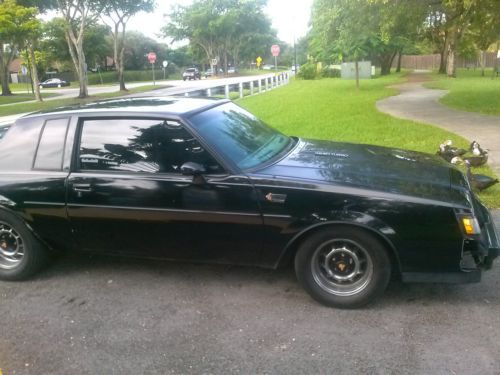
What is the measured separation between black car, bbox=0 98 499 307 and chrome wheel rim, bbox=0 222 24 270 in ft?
0.04

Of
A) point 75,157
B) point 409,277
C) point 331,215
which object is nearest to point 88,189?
point 75,157

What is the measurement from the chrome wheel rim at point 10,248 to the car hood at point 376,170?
7.18 ft

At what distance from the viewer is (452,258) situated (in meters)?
3.42

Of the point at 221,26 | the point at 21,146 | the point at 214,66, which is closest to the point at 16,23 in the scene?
the point at 21,146

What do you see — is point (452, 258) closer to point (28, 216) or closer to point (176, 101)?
point (176, 101)

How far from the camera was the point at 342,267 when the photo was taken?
3.64m

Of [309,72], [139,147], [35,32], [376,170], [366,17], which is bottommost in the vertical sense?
[376,170]

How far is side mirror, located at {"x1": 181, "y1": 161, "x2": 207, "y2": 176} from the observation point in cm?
369

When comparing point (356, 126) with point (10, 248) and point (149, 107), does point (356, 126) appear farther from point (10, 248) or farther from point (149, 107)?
point (10, 248)

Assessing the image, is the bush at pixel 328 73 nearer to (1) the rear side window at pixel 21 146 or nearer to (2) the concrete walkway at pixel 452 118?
(2) the concrete walkway at pixel 452 118

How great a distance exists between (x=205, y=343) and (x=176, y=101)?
7.22 ft

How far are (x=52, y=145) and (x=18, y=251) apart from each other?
0.96 m

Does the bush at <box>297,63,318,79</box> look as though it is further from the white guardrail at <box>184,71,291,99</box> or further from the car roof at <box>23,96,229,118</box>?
the car roof at <box>23,96,229,118</box>

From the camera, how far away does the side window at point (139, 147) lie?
387cm
